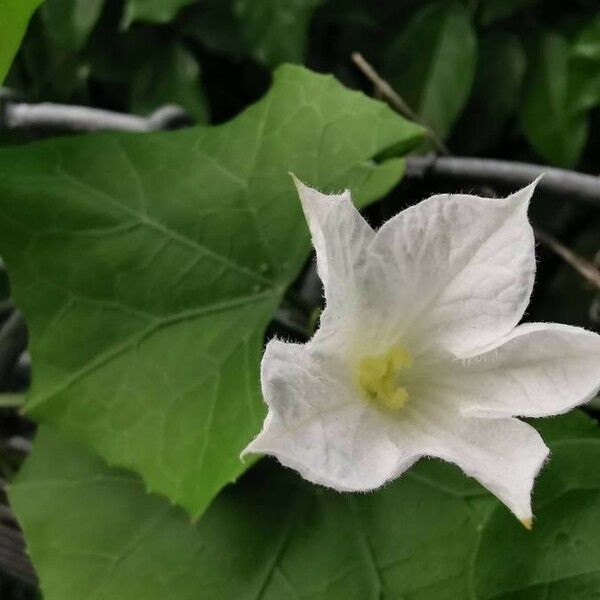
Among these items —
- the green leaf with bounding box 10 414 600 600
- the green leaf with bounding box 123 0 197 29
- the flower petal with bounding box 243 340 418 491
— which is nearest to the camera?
the flower petal with bounding box 243 340 418 491

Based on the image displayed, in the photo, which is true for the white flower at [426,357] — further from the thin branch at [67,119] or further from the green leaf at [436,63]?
the green leaf at [436,63]

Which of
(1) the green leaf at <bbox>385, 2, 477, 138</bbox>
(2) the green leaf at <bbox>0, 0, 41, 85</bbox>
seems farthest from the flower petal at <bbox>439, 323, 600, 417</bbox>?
(1) the green leaf at <bbox>385, 2, 477, 138</bbox>

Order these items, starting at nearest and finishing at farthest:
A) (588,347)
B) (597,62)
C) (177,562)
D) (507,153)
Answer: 1. (588,347)
2. (177,562)
3. (597,62)
4. (507,153)

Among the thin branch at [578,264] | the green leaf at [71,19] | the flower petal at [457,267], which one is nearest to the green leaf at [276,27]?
the green leaf at [71,19]

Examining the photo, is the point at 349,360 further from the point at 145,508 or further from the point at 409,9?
the point at 409,9

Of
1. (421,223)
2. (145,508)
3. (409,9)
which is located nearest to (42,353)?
(145,508)

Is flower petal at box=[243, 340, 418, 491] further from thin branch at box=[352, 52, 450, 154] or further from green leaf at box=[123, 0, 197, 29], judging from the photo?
green leaf at box=[123, 0, 197, 29]
